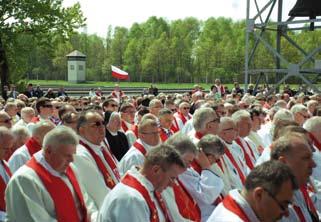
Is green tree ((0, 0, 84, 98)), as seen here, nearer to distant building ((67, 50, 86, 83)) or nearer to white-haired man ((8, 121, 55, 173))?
white-haired man ((8, 121, 55, 173))

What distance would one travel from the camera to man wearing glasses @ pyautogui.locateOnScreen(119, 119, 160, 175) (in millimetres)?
5852

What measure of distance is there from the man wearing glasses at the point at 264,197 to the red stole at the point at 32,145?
11.4ft

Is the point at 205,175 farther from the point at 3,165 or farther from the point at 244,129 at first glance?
the point at 244,129

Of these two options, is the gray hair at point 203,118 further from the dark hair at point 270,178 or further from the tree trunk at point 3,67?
the tree trunk at point 3,67

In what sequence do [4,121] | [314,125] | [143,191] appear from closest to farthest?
[143,191] < [314,125] < [4,121]

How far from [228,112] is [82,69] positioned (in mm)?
57555

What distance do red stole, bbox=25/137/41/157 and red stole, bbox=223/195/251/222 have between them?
3434 mm

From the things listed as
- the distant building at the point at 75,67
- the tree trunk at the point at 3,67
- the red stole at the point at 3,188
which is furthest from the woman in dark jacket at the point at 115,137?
the distant building at the point at 75,67

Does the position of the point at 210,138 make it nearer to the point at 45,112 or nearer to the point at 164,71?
the point at 45,112

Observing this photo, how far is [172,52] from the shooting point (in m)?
72.0

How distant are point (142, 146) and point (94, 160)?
705mm

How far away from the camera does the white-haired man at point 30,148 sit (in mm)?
5805

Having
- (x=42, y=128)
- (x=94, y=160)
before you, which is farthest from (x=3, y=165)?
(x=94, y=160)

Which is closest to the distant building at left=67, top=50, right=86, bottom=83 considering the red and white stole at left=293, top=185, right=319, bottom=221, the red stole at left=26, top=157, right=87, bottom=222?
the red stole at left=26, top=157, right=87, bottom=222
